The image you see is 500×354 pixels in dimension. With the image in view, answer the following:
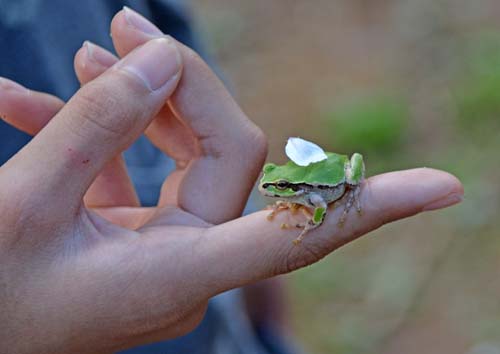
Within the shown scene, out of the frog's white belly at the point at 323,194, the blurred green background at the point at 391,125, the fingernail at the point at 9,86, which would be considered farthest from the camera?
the blurred green background at the point at 391,125

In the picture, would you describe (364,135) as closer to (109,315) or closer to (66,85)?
(66,85)

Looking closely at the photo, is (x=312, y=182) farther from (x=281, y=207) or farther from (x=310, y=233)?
(x=310, y=233)

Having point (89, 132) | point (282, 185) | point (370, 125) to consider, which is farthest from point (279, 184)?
point (370, 125)

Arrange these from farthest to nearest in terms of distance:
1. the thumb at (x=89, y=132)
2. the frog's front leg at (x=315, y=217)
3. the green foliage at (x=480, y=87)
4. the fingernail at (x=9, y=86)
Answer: the green foliage at (x=480, y=87), the fingernail at (x=9, y=86), the frog's front leg at (x=315, y=217), the thumb at (x=89, y=132)

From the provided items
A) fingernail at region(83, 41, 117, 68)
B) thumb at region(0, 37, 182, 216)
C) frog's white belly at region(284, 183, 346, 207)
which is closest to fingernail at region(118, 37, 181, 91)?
thumb at region(0, 37, 182, 216)

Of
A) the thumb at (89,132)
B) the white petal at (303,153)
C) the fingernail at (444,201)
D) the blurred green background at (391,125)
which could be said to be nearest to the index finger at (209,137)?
the white petal at (303,153)

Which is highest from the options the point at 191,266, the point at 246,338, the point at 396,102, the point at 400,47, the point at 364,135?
the point at 400,47

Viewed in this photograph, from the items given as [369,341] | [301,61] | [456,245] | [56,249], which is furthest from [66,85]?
[301,61]

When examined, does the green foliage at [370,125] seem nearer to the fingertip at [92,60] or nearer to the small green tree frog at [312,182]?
the small green tree frog at [312,182]
